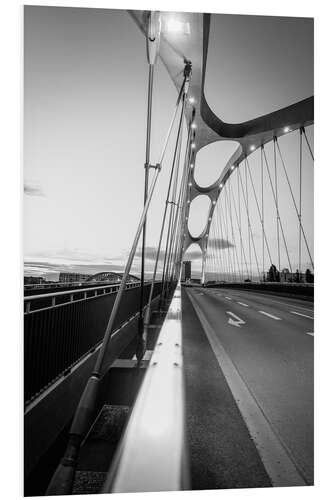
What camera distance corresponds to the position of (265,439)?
1.63 m

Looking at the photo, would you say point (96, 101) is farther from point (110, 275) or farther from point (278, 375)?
point (110, 275)

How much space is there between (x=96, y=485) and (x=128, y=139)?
3229mm

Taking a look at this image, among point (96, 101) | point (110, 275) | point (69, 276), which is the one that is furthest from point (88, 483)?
point (110, 275)

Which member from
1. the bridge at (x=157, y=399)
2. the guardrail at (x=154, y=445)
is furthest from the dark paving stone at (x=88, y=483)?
the guardrail at (x=154, y=445)

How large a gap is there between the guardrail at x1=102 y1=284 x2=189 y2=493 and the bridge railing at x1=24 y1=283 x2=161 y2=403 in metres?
1.08

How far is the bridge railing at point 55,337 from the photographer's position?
1785mm

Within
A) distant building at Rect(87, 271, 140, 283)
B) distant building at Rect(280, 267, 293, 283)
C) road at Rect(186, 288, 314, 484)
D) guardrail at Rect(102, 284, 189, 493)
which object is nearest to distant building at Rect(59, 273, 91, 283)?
distant building at Rect(87, 271, 140, 283)

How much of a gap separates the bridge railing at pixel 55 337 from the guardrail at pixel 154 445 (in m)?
1.08

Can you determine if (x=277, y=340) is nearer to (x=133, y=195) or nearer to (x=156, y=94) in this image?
(x=133, y=195)

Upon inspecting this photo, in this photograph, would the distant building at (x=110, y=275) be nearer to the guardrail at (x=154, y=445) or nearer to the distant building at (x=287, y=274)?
the guardrail at (x=154, y=445)

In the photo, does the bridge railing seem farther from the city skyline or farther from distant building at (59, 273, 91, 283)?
distant building at (59, 273, 91, 283)

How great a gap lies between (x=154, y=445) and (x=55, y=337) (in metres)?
1.61
